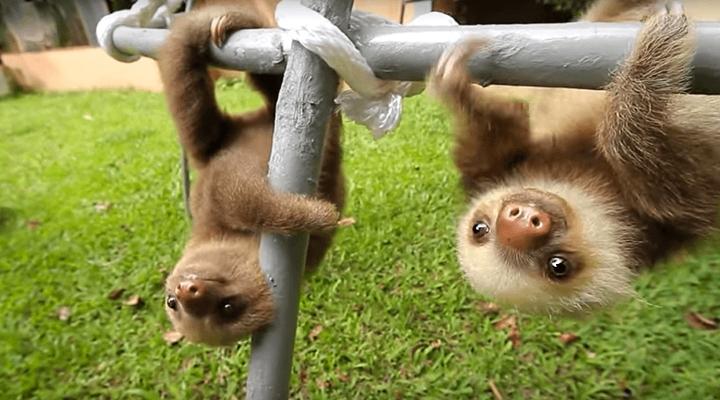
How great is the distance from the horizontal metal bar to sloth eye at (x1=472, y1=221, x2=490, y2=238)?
63cm

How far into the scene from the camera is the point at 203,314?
1.71m

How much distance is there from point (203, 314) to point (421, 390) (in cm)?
110

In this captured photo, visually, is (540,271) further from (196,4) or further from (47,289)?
(47,289)

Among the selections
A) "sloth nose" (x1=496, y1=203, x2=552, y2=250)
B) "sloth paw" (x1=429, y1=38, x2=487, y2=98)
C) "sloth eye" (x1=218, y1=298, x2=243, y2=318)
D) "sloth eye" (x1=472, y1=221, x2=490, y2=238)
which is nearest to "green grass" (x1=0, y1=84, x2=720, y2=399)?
"sloth eye" (x1=472, y1=221, x2=490, y2=238)

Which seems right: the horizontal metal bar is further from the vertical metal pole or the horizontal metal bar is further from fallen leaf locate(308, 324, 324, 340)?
fallen leaf locate(308, 324, 324, 340)

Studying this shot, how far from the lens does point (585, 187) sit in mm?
1466

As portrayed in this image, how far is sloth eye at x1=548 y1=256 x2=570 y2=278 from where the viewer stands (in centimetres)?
140

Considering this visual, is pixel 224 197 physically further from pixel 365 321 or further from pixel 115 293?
pixel 115 293

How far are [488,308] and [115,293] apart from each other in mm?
1943

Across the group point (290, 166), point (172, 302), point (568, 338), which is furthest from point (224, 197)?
point (568, 338)

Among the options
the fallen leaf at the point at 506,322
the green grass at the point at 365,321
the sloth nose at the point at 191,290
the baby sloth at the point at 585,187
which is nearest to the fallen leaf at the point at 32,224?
the green grass at the point at 365,321

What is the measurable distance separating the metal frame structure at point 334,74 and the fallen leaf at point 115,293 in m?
2.21

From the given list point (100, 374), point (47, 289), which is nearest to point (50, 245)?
point (47, 289)

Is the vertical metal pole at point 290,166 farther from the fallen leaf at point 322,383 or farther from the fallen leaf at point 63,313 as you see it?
the fallen leaf at point 63,313
